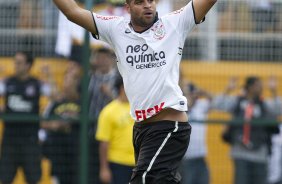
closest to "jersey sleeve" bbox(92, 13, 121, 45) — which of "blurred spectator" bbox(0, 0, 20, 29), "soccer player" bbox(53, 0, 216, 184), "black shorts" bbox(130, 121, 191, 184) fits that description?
"soccer player" bbox(53, 0, 216, 184)

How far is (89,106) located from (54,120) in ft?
1.58

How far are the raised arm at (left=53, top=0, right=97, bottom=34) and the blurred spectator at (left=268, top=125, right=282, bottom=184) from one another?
455 centimetres

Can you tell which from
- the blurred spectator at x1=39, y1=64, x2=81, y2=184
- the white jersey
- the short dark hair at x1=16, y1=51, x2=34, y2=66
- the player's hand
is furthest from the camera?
the blurred spectator at x1=39, y1=64, x2=81, y2=184

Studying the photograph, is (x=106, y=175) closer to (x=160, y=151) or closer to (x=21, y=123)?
(x=21, y=123)

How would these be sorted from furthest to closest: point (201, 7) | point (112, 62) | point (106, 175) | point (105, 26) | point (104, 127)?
point (112, 62) → point (106, 175) → point (104, 127) → point (105, 26) → point (201, 7)

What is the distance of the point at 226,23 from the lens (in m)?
11.0

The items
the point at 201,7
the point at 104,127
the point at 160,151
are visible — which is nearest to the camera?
the point at 160,151

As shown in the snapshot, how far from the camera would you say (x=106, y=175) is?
1062 cm

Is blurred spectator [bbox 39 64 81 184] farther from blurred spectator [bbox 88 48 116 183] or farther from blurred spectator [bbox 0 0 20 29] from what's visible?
blurred spectator [bbox 0 0 20 29]

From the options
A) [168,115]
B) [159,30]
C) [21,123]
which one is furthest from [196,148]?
[159,30]

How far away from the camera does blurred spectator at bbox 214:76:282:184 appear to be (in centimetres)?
1097

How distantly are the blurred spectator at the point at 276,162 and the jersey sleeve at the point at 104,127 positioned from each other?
210 cm

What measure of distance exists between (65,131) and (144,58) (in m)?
4.50

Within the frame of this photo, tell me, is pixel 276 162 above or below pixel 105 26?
below
